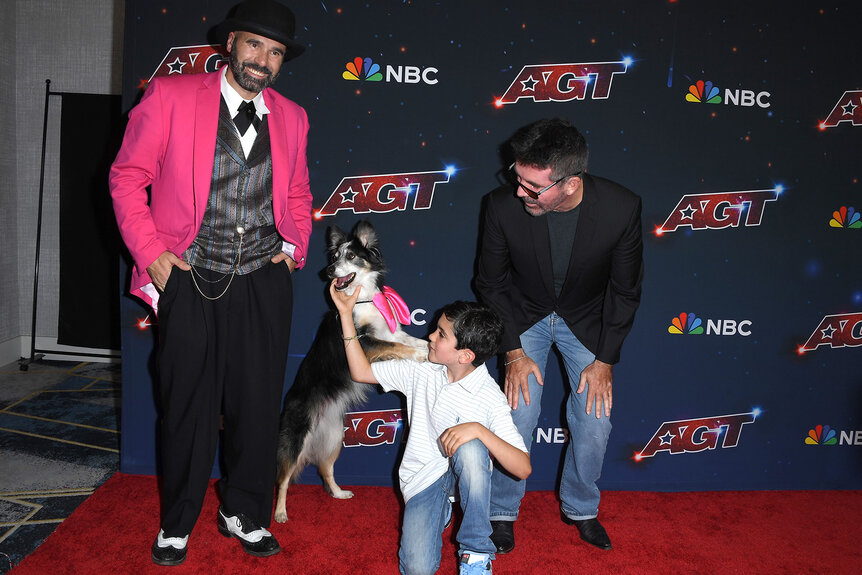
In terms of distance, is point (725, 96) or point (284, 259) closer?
point (284, 259)

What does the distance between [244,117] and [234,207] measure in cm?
34

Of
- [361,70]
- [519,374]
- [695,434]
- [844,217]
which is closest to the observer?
[519,374]

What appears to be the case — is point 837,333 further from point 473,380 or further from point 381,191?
point 381,191

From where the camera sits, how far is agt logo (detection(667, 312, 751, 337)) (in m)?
3.17

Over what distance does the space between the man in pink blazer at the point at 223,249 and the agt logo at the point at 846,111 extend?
2579mm

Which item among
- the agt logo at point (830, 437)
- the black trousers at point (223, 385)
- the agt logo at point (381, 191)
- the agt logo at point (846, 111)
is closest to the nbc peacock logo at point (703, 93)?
the agt logo at point (846, 111)

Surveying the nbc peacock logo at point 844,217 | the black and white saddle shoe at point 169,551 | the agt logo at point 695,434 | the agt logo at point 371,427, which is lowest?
the black and white saddle shoe at point 169,551

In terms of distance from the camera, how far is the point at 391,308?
9.00 ft

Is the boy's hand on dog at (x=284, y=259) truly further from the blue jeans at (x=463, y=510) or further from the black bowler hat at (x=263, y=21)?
the blue jeans at (x=463, y=510)

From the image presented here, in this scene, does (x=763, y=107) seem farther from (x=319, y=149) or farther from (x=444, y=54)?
(x=319, y=149)

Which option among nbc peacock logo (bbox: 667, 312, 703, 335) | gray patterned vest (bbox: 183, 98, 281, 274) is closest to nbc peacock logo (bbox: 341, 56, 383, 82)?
gray patterned vest (bbox: 183, 98, 281, 274)

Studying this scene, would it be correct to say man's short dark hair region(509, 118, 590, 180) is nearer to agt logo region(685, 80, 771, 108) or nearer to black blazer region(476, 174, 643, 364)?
black blazer region(476, 174, 643, 364)

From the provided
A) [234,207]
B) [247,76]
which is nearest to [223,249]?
[234,207]

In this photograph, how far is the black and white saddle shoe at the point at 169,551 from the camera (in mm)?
2414
